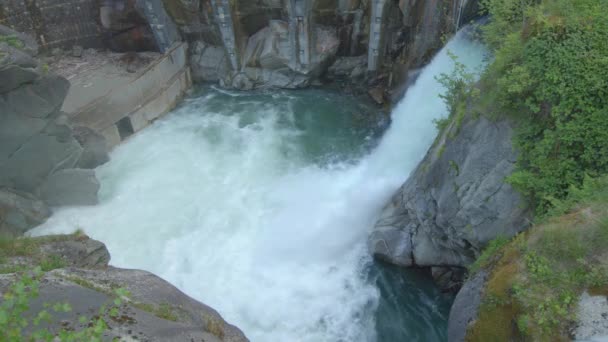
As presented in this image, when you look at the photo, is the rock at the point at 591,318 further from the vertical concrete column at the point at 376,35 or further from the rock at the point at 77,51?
the rock at the point at 77,51

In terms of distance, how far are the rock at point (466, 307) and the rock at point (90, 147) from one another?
13785mm

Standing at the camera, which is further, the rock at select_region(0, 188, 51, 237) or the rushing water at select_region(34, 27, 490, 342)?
the rock at select_region(0, 188, 51, 237)

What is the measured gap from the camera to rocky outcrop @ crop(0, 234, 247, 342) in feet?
18.8

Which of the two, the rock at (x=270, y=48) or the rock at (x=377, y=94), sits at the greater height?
the rock at (x=270, y=48)

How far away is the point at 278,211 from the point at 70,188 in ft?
23.5

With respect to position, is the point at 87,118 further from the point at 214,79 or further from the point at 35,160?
the point at 214,79

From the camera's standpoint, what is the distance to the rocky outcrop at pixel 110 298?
5.72 metres

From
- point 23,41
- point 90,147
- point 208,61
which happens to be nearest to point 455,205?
point 90,147

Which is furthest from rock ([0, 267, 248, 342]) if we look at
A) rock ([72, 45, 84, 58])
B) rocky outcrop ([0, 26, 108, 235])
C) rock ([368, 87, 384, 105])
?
rock ([72, 45, 84, 58])

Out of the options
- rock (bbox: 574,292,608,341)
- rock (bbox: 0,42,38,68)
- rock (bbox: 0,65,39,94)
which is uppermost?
rock (bbox: 0,42,38,68)

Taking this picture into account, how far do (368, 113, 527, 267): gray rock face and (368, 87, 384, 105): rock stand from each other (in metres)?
6.78

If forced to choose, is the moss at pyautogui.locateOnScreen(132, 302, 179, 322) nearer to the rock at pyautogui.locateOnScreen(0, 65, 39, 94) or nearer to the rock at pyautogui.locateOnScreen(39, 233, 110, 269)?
the rock at pyautogui.locateOnScreen(39, 233, 110, 269)

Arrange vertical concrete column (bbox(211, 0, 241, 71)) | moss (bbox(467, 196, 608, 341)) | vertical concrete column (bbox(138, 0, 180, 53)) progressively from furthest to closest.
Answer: vertical concrete column (bbox(138, 0, 180, 53)) < vertical concrete column (bbox(211, 0, 241, 71)) < moss (bbox(467, 196, 608, 341))

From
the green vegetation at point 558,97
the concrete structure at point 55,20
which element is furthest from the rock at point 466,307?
the concrete structure at point 55,20
